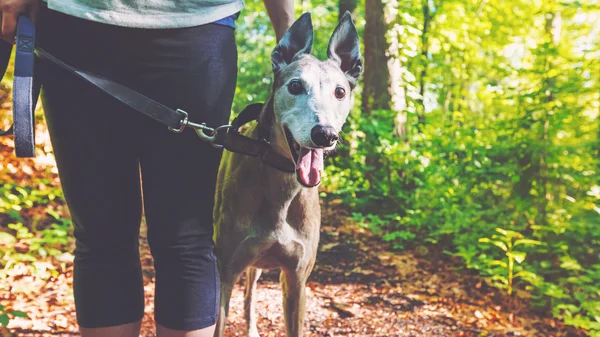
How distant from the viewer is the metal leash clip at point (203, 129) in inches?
53.5

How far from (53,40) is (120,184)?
0.42m

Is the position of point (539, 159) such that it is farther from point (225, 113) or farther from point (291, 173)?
point (225, 113)

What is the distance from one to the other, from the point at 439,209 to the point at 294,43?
362cm

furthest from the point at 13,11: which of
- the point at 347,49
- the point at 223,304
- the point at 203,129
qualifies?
the point at 223,304

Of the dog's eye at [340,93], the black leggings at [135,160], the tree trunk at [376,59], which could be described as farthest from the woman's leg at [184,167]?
the tree trunk at [376,59]

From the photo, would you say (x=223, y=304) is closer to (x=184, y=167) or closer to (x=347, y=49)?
(x=184, y=167)

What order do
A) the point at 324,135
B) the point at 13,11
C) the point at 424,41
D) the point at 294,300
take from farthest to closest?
the point at 424,41
the point at 294,300
the point at 324,135
the point at 13,11

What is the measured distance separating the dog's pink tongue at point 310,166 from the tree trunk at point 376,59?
4589mm

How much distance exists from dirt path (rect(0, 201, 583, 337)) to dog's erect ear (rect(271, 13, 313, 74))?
198 centimetres

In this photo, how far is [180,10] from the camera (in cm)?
132

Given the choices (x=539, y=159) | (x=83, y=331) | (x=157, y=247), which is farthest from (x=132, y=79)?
(x=539, y=159)

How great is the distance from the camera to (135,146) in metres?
1.42

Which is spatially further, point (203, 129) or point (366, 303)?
point (366, 303)

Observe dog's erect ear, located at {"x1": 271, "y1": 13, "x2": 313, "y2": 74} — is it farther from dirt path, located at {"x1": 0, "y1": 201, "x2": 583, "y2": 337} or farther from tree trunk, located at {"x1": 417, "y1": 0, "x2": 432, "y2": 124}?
tree trunk, located at {"x1": 417, "y1": 0, "x2": 432, "y2": 124}
